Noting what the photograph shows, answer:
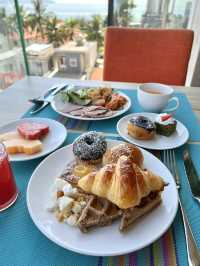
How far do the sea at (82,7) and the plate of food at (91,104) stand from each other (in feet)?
6.82

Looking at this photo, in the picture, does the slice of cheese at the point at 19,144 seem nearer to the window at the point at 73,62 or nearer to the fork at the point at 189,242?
the fork at the point at 189,242

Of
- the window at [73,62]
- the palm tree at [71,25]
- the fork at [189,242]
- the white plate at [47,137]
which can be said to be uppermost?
the palm tree at [71,25]

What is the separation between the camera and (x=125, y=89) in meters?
1.23

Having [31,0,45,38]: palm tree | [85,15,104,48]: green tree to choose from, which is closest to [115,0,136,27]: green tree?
[85,15,104,48]: green tree

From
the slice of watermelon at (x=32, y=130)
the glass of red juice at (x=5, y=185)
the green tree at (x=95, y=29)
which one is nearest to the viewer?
the glass of red juice at (x=5, y=185)

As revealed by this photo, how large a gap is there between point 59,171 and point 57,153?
0.23ft

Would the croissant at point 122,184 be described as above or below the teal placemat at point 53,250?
above

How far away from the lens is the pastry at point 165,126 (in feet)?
2.59

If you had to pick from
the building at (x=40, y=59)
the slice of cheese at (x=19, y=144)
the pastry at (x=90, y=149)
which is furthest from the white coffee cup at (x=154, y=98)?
the building at (x=40, y=59)

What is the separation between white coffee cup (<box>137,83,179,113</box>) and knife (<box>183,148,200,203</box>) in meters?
0.28

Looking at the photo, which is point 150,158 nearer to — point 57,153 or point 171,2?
point 57,153

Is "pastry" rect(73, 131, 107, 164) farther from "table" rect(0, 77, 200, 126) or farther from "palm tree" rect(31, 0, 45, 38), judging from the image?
Result: "palm tree" rect(31, 0, 45, 38)

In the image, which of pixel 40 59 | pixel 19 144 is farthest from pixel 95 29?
pixel 19 144

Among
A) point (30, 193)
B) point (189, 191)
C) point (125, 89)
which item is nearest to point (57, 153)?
point (30, 193)
